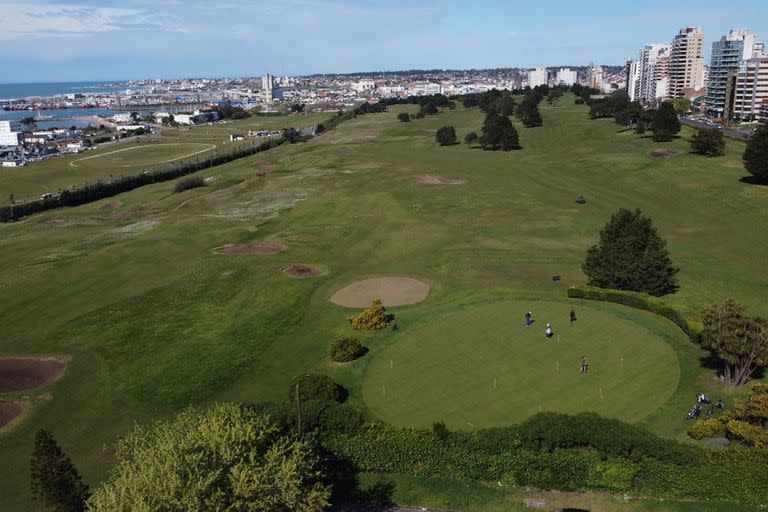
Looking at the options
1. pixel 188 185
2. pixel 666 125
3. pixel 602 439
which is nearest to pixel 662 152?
pixel 666 125

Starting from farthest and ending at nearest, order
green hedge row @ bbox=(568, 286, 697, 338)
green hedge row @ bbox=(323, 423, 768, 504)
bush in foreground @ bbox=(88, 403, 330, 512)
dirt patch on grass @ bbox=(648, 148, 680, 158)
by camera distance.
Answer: dirt patch on grass @ bbox=(648, 148, 680, 158)
green hedge row @ bbox=(568, 286, 697, 338)
green hedge row @ bbox=(323, 423, 768, 504)
bush in foreground @ bbox=(88, 403, 330, 512)

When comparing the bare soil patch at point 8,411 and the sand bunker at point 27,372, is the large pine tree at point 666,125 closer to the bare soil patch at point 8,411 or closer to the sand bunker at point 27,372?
the sand bunker at point 27,372

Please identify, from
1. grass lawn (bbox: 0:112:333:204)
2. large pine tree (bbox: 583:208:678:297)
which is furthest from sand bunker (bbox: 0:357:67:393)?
grass lawn (bbox: 0:112:333:204)

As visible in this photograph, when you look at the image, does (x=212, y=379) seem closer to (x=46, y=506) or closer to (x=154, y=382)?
(x=154, y=382)

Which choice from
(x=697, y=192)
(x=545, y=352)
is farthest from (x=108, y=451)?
(x=697, y=192)

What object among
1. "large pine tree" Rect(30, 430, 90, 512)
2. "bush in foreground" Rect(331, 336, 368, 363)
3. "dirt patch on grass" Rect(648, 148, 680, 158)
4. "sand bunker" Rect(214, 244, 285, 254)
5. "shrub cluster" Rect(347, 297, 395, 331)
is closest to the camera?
"large pine tree" Rect(30, 430, 90, 512)

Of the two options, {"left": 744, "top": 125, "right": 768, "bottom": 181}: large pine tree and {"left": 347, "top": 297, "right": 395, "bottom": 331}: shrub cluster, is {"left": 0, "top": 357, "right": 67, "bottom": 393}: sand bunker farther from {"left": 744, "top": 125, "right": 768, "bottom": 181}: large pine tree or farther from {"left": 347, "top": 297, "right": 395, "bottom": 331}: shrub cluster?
{"left": 744, "top": 125, "right": 768, "bottom": 181}: large pine tree
